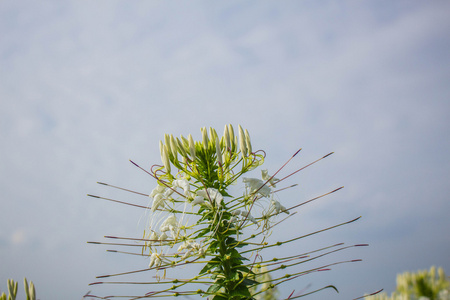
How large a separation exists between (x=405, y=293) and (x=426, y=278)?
3.72 feet

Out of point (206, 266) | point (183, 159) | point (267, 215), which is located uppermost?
point (183, 159)

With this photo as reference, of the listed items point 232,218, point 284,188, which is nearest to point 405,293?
point 284,188

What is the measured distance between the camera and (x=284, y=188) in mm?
5434

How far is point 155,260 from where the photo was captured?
15.8 ft

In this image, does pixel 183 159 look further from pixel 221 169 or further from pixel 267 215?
pixel 267 215

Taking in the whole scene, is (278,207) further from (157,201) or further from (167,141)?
(167,141)

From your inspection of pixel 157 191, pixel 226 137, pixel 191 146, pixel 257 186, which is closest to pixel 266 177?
pixel 257 186

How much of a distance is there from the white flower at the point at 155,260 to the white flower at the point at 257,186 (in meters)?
1.65

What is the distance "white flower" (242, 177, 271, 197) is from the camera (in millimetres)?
5148

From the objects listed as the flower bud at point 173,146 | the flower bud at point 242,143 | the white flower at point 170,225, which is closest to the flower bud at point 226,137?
the flower bud at point 242,143

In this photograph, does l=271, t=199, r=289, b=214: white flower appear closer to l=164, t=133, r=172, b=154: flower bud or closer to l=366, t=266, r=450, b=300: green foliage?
l=164, t=133, r=172, b=154: flower bud

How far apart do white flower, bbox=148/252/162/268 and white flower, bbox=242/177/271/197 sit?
5.43 feet

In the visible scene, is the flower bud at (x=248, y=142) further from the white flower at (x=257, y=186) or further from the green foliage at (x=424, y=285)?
the green foliage at (x=424, y=285)

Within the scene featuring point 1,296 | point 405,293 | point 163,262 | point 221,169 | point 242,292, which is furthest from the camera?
point 405,293
